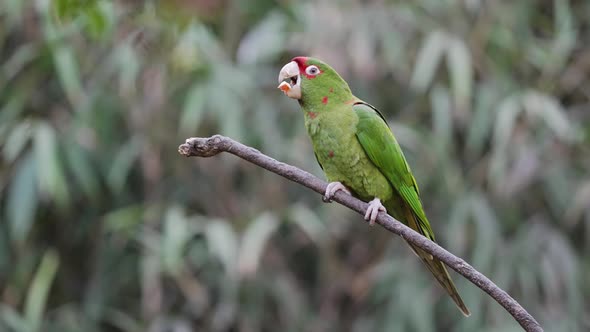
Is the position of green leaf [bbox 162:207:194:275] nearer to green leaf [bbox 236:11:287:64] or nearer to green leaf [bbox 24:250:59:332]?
green leaf [bbox 24:250:59:332]

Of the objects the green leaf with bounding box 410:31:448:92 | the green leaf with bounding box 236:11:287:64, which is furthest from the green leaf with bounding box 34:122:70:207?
the green leaf with bounding box 410:31:448:92

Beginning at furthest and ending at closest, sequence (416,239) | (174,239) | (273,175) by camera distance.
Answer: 1. (273,175)
2. (174,239)
3. (416,239)

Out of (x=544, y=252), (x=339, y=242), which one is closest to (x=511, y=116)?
(x=544, y=252)

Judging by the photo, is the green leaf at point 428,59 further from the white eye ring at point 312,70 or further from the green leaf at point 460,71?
the white eye ring at point 312,70

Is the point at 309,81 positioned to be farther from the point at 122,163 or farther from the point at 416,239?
the point at 122,163

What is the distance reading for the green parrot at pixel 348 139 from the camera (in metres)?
1.73

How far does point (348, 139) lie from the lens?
5.86ft

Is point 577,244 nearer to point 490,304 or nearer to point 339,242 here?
point 490,304

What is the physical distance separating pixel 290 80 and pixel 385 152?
31cm

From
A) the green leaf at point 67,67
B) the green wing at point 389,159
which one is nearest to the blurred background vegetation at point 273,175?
the green leaf at point 67,67

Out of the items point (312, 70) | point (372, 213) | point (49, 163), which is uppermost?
point (49, 163)

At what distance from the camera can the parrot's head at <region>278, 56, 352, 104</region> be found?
171 centimetres

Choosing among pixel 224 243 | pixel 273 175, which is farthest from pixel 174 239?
pixel 273 175

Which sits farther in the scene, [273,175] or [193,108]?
[273,175]
